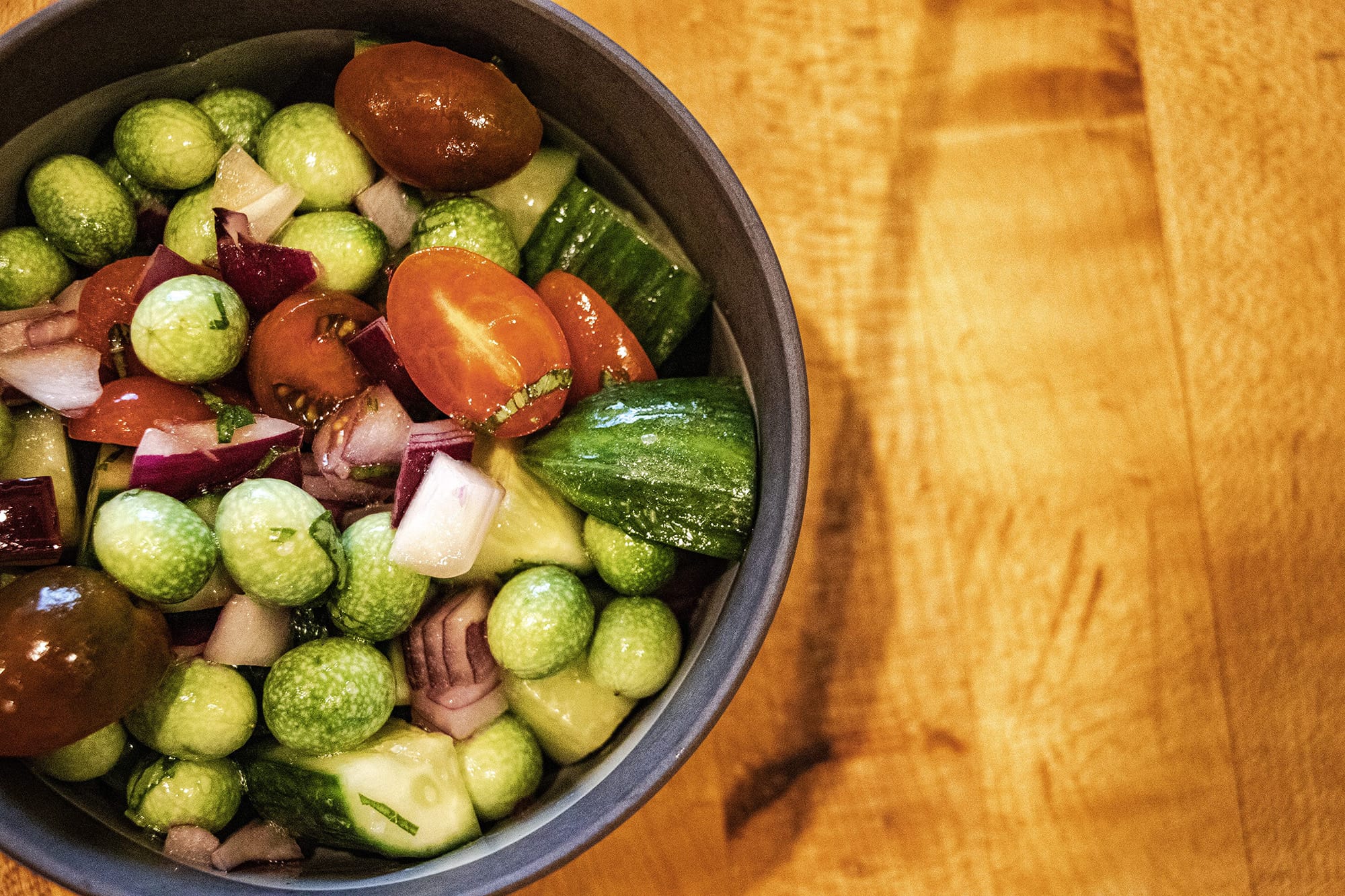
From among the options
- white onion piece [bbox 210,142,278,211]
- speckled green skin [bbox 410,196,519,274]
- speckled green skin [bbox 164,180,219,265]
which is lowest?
speckled green skin [bbox 410,196,519,274]

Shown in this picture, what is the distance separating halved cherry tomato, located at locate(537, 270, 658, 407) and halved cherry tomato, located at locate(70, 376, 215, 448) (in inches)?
16.3

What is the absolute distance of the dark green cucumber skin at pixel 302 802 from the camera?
41.4 inches

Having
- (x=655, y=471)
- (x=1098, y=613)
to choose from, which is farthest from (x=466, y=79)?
(x=1098, y=613)

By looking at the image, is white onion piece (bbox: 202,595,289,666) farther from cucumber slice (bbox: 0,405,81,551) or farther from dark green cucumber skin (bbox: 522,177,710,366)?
dark green cucumber skin (bbox: 522,177,710,366)

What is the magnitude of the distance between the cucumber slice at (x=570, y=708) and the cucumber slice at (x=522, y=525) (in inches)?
4.6

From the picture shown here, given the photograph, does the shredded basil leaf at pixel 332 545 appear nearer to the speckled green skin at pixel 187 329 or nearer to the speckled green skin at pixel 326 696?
the speckled green skin at pixel 326 696

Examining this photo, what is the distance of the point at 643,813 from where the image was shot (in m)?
1.27

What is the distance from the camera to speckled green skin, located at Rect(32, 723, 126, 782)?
3.33ft

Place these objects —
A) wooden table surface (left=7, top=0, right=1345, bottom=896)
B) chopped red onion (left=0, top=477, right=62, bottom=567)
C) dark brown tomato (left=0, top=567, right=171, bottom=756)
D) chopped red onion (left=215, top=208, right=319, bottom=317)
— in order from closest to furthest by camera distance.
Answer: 1. dark brown tomato (left=0, top=567, right=171, bottom=756)
2. chopped red onion (left=0, top=477, right=62, bottom=567)
3. chopped red onion (left=215, top=208, right=319, bottom=317)
4. wooden table surface (left=7, top=0, right=1345, bottom=896)

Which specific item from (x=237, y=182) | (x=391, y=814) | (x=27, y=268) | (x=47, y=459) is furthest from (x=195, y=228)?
(x=391, y=814)

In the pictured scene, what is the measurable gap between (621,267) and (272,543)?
1.62 ft

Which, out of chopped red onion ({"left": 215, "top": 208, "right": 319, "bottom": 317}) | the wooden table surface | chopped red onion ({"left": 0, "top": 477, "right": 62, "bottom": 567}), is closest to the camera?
chopped red onion ({"left": 0, "top": 477, "right": 62, "bottom": 567})

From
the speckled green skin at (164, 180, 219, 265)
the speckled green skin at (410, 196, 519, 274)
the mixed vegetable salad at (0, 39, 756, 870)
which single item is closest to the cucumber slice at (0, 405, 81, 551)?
the mixed vegetable salad at (0, 39, 756, 870)

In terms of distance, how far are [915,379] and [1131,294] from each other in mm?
338
